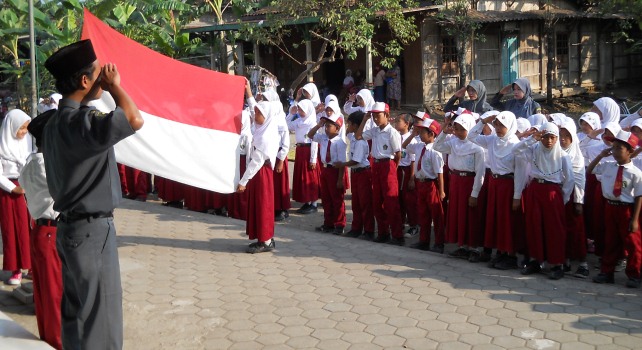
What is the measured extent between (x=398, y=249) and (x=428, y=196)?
0.75 metres

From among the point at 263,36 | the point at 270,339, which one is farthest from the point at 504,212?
the point at 263,36

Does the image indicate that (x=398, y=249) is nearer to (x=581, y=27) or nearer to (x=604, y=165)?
(x=604, y=165)

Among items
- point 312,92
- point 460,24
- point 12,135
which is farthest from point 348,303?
point 460,24

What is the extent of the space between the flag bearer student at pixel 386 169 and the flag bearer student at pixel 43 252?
4244 millimetres

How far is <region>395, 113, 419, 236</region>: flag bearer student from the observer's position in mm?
9117

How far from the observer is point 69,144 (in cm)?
368

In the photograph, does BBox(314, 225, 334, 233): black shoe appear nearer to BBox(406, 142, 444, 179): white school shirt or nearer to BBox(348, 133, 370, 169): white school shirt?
BBox(348, 133, 370, 169): white school shirt

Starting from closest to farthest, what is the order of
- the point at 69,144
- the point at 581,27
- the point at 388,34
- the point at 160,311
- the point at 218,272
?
the point at 69,144 < the point at 160,311 < the point at 218,272 < the point at 388,34 < the point at 581,27

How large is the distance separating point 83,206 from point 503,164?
478cm

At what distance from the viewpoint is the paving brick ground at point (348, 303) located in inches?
218

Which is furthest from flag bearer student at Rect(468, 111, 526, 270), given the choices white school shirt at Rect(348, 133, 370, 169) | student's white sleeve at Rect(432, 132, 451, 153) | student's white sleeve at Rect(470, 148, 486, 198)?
white school shirt at Rect(348, 133, 370, 169)

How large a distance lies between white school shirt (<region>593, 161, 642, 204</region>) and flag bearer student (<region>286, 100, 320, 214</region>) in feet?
15.6

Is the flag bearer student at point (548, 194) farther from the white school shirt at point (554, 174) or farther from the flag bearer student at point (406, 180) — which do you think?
the flag bearer student at point (406, 180)

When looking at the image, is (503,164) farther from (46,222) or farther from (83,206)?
(83,206)
